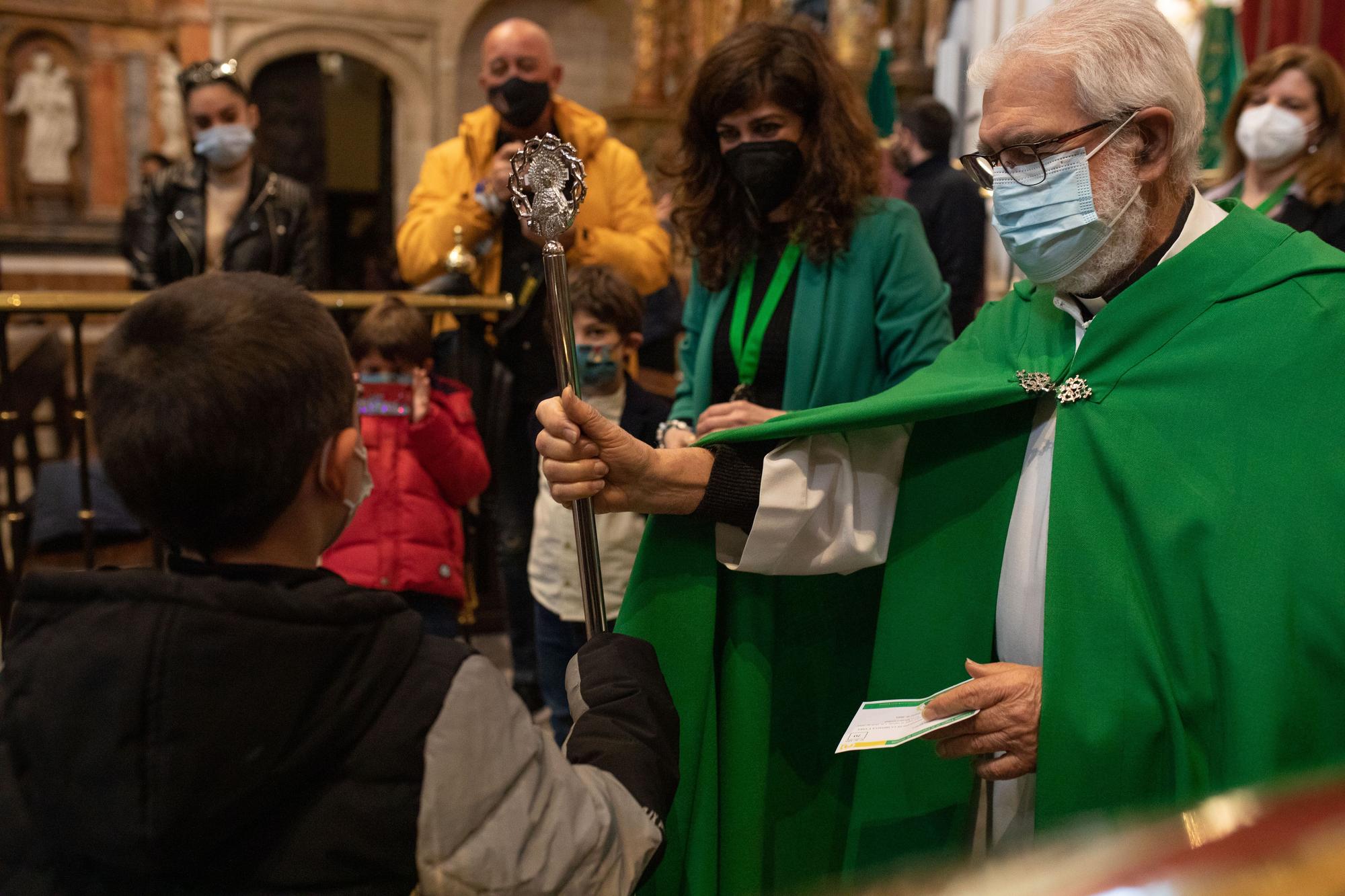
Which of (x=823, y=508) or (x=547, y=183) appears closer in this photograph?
(x=547, y=183)

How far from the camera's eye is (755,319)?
8.94ft

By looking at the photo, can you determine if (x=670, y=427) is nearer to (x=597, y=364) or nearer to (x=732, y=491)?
(x=597, y=364)

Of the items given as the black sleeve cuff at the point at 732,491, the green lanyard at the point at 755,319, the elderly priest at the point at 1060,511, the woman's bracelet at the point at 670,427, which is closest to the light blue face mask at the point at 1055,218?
the elderly priest at the point at 1060,511

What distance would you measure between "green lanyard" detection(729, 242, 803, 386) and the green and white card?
1.01 m

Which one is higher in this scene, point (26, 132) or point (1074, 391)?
point (26, 132)

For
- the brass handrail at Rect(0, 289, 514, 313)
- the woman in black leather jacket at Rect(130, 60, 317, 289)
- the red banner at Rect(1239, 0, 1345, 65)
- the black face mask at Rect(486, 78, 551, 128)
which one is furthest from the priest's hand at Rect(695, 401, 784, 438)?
the red banner at Rect(1239, 0, 1345, 65)

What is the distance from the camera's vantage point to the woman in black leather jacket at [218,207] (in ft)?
13.9

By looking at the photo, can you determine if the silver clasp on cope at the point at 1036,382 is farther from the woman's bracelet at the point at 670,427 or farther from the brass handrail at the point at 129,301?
the brass handrail at the point at 129,301

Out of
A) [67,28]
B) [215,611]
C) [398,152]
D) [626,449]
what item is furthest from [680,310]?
[67,28]

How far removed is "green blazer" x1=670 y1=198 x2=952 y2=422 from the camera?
103 inches

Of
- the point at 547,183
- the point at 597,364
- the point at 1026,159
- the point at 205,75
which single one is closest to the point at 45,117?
the point at 205,75

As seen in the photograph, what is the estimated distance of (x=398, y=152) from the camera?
44.9ft

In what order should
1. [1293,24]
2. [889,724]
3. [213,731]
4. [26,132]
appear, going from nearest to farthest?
[213,731] → [889,724] → [1293,24] → [26,132]

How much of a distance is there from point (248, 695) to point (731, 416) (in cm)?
135
